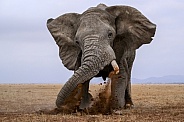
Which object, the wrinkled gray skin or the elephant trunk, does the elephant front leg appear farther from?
the elephant trunk

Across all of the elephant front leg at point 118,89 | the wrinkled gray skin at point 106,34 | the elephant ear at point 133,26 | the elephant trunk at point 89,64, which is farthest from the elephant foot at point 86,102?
the elephant ear at point 133,26

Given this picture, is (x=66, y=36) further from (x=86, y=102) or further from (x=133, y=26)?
(x=86, y=102)

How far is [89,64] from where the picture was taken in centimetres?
931

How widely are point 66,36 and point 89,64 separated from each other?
8.75 feet

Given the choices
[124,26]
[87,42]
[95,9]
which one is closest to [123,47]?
[124,26]

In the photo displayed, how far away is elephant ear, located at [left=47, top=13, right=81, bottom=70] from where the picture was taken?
11.6 metres

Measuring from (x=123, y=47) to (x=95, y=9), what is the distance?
125 centimetres

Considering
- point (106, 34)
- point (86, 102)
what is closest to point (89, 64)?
point (106, 34)

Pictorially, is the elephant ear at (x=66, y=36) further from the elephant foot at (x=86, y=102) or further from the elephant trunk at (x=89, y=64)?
the elephant trunk at (x=89, y=64)

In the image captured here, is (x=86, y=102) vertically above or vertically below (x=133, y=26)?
below

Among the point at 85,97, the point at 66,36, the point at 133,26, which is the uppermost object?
the point at 133,26

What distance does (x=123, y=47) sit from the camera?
1166 cm

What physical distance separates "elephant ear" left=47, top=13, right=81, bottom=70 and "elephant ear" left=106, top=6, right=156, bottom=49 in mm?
1014

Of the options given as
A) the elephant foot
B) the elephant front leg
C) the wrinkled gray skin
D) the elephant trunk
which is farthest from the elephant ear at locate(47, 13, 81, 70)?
the elephant trunk
